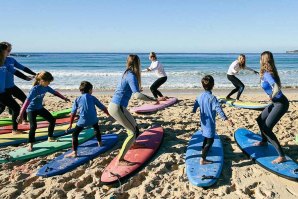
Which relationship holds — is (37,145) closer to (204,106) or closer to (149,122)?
(149,122)

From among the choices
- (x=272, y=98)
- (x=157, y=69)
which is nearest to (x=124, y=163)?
(x=272, y=98)

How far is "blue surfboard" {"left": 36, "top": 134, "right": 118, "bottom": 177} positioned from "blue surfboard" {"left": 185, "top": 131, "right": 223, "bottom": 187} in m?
1.62

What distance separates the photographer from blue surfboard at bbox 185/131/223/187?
483 cm

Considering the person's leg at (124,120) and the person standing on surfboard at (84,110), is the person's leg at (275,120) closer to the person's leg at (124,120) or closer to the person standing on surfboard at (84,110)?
the person's leg at (124,120)

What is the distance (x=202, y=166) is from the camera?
527 cm

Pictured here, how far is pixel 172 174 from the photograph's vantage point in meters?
5.29

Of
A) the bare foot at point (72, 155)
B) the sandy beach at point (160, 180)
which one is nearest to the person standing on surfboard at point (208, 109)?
the sandy beach at point (160, 180)

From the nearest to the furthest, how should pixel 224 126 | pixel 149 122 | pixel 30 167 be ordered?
pixel 30 167 < pixel 224 126 < pixel 149 122

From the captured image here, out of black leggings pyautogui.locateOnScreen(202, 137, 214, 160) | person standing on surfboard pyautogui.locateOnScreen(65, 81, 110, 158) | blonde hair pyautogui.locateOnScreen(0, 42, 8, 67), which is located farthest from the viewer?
blonde hair pyautogui.locateOnScreen(0, 42, 8, 67)

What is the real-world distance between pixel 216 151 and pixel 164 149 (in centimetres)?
102

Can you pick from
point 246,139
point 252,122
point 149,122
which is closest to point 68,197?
point 246,139

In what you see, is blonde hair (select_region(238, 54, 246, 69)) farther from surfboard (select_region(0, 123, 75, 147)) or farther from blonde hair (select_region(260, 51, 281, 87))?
surfboard (select_region(0, 123, 75, 147))

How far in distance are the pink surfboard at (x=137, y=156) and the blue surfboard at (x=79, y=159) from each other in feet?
1.71

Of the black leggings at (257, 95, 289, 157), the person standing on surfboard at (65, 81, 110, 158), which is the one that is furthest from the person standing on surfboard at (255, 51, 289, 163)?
the person standing on surfboard at (65, 81, 110, 158)
